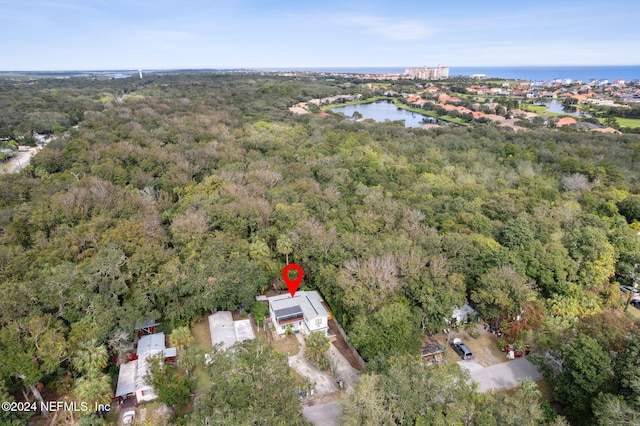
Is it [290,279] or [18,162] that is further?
[18,162]

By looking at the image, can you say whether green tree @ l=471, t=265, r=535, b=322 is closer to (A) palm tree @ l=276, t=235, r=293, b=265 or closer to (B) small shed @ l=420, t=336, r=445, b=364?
(B) small shed @ l=420, t=336, r=445, b=364

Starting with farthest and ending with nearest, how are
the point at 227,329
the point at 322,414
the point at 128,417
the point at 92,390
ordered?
the point at 227,329 → the point at 322,414 → the point at 128,417 → the point at 92,390

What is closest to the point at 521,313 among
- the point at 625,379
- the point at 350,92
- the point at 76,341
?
the point at 625,379

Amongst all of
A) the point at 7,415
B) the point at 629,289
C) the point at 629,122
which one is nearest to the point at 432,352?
the point at 629,289

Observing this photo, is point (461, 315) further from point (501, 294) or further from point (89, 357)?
point (89, 357)

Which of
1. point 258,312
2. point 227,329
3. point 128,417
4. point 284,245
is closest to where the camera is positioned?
point 128,417

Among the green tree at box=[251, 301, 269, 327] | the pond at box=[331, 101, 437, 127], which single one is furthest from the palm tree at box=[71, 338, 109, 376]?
the pond at box=[331, 101, 437, 127]
